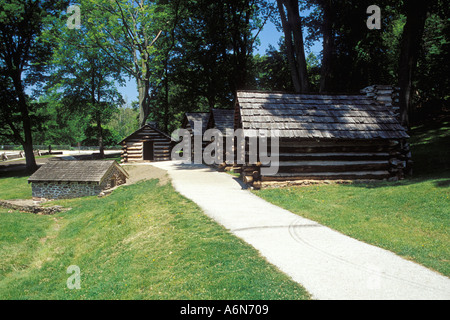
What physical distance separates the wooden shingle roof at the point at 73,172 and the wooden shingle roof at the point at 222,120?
8.04m

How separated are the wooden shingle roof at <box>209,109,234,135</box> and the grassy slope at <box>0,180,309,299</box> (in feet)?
31.7

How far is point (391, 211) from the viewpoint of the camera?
858cm

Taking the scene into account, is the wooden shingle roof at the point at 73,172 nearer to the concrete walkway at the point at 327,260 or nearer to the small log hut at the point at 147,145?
the small log hut at the point at 147,145

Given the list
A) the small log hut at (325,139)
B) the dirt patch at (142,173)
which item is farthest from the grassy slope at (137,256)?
the dirt patch at (142,173)

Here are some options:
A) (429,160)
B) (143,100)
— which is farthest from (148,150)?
(429,160)

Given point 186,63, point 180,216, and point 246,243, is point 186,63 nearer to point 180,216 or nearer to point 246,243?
point 180,216

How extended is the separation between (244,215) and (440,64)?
2314 centimetres

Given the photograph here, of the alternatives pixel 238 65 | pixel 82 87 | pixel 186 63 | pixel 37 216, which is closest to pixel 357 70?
pixel 238 65

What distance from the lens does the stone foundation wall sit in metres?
18.2

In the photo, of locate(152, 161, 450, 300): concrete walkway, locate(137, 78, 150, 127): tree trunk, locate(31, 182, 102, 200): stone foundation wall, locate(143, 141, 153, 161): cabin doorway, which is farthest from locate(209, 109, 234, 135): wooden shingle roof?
locate(152, 161, 450, 300): concrete walkway

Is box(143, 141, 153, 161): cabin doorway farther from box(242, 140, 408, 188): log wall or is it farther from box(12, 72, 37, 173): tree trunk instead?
box(242, 140, 408, 188): log wall

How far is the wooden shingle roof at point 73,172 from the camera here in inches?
707

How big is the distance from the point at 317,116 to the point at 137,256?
34.5ft

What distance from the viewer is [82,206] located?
14.8 m
